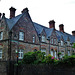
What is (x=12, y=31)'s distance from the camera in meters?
20.6

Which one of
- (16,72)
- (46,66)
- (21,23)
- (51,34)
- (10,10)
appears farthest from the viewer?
(51,34)

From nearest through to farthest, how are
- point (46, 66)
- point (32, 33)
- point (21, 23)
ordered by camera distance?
point (46, 66)
point (21, 23)
point (32, 33)

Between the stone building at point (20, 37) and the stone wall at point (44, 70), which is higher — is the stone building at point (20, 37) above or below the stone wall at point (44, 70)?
above

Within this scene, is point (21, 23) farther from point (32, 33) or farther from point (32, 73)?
point (32, 73)

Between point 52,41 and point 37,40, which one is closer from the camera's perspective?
point 37,40

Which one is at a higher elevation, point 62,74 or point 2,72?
point 62,74

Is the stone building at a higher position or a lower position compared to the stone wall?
higher

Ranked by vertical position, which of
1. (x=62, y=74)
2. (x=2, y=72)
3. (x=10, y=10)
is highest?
(x=10, y=10)

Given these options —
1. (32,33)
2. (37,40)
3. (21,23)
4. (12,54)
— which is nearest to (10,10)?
(21,23)

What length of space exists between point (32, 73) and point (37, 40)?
1116 centimetres

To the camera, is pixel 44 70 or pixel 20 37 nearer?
pixel 44 70

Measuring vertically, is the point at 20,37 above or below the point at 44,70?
above

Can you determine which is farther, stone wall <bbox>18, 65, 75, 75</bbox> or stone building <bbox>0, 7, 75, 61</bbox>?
stone building <bbox>0, 7, 75, 61</bbox>

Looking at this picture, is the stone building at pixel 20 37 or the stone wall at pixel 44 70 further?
the stone building at pixel 20 37
